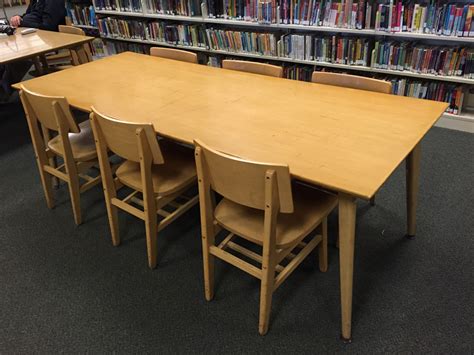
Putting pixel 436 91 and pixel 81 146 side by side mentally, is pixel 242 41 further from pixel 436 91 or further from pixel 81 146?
pixel 81 146

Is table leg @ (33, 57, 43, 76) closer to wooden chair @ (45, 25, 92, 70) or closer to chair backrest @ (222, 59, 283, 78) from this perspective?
wooden chair @ (45, 25, 92, 70)

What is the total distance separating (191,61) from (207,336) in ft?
5.96

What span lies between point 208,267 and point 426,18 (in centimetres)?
253

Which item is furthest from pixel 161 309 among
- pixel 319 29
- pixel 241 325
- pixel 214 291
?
pixel 319 29

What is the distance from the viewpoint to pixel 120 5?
473 centimetres

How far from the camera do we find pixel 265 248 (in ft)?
4.80

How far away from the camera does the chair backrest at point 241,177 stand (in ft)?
4.21

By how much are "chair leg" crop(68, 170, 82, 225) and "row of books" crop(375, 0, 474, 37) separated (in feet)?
8.23

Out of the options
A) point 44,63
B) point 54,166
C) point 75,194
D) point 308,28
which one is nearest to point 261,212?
point 75,194

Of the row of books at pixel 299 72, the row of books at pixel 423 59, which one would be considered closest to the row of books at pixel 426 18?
the row of books at pixel 423 59

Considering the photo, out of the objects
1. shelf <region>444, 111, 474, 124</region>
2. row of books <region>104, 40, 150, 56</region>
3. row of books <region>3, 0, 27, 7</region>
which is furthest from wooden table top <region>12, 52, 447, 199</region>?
row of books <region>3, 0, 27, 7</region>

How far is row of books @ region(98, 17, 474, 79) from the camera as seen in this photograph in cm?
303

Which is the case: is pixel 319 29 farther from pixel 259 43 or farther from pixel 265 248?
pixel 265 248

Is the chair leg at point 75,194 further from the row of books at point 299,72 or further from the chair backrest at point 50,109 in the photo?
the row of books at point 299,72
